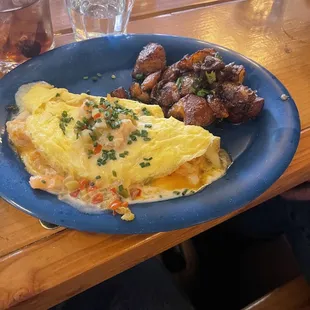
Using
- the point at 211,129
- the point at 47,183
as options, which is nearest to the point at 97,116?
the point at 47,183

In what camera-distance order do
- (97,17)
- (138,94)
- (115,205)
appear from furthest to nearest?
(97,17)
(138,94)
(115,205)

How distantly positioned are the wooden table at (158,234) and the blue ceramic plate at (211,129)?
50 millimetres

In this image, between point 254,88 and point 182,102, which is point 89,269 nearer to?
point 182,102

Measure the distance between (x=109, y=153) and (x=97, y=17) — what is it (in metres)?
0.58

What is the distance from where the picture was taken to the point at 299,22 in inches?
61.2

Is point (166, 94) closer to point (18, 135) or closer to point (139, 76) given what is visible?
point (139, 76)

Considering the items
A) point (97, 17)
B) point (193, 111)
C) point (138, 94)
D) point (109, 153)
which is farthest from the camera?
point (97, 17)

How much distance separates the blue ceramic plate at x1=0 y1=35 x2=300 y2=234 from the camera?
2.55 ft

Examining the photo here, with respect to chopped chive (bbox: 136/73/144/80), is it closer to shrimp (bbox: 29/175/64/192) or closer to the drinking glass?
the drinking glass

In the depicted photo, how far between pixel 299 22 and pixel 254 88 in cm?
57

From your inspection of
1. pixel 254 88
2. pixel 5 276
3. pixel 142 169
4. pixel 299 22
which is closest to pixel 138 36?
pixel 254 88

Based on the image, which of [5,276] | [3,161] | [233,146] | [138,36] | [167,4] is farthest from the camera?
[167,4]

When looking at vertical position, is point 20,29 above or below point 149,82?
above

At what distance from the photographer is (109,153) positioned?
0.90 m
